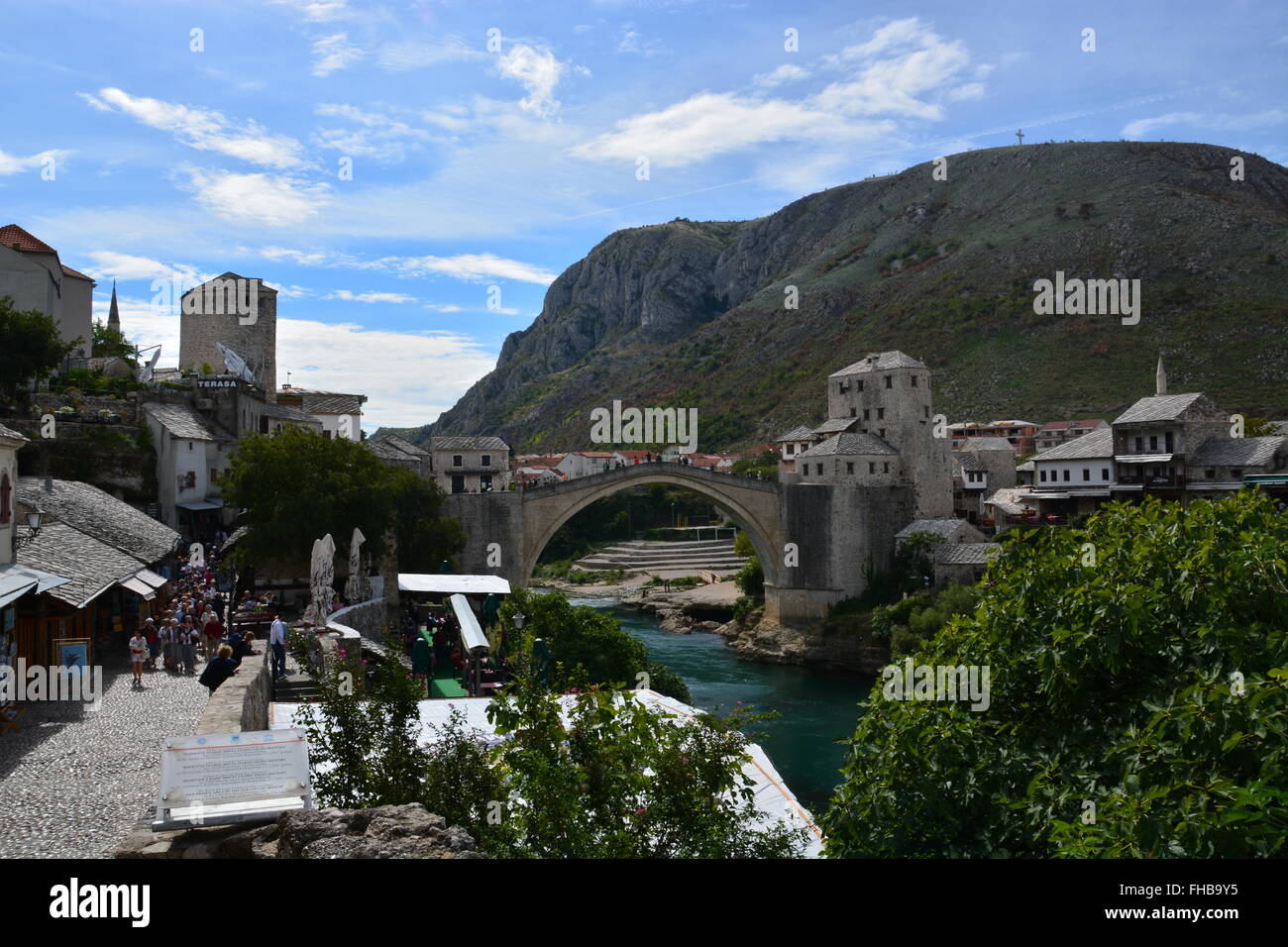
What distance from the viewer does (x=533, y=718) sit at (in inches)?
284

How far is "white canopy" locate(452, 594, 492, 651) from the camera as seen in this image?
17812mm

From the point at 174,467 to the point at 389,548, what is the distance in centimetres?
855

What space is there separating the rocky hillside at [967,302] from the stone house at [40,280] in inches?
2138

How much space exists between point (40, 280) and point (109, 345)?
1207 cm

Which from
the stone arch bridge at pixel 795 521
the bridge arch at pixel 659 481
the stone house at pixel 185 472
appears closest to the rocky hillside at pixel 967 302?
the stone arch bridge at pixel 795 521

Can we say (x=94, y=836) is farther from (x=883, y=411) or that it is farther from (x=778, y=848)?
(x=883, y=411)

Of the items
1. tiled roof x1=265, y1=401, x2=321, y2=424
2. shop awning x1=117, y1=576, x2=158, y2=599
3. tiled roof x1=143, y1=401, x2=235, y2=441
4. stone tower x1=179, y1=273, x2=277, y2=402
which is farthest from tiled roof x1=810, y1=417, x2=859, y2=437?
shop awning x1=117, y1=576, x2=158, y2=599

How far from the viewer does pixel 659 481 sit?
42750 mm

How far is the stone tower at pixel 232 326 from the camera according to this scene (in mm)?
48938

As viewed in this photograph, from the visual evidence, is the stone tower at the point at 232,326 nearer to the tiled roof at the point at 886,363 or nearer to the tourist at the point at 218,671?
the tiled roof at the point at 886,363

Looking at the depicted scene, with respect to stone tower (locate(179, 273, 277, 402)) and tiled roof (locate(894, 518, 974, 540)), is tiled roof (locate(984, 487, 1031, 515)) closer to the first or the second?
tiled roof (locate(894, 518, 974, 540))

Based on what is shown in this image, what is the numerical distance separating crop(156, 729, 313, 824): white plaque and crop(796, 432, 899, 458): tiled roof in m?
39.6

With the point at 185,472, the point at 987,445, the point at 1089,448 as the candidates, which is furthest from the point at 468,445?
the point at 1089,448
